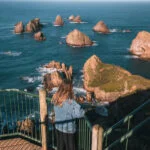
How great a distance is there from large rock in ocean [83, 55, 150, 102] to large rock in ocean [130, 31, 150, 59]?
1929cm

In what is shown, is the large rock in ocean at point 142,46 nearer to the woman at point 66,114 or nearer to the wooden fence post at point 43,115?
the wooden fence post at point 43,115

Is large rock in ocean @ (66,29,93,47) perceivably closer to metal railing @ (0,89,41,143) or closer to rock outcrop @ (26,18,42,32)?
rock outcrop @ (26,18,42,32)

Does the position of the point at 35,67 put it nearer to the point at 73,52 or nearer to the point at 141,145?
the point at 73,52

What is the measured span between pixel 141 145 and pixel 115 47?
44169mm

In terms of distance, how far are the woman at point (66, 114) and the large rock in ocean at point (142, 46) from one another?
4905 centimetres

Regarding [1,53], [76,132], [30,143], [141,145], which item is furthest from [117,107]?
[1,53]

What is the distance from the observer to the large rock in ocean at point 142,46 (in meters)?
54.7

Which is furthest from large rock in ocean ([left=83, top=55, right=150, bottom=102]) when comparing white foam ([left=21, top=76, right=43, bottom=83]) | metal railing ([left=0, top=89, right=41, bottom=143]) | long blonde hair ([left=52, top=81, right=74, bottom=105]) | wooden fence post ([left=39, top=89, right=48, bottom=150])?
long blonde hair ([left=52, top=81, right=74, bottom=105])

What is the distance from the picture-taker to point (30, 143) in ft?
31.9

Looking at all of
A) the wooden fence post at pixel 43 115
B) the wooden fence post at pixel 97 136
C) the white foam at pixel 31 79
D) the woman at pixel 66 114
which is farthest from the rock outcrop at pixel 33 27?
the wooden fence post at pixel 97 136

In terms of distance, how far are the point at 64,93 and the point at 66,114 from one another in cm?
64

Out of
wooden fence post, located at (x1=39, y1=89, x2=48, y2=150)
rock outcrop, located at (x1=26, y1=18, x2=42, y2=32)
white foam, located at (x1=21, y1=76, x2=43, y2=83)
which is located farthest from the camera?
rock outcrop, located at (x1=26, y1=18, x2=42, y2=32)

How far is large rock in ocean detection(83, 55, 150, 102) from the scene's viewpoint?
31.0 metres

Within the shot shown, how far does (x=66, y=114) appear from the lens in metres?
7.33
